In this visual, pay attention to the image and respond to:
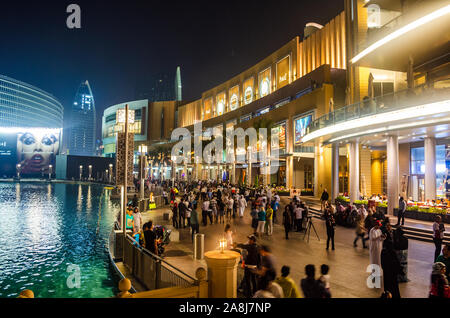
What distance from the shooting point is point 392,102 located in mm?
16250

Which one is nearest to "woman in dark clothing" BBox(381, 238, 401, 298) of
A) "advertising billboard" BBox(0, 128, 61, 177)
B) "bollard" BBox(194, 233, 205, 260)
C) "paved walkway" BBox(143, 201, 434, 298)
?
"paved walkway" BBox(143, 201, 434, 298)

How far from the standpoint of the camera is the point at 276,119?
147 feet

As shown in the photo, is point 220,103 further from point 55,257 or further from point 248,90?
point 55,257

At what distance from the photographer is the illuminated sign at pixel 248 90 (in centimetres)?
5872

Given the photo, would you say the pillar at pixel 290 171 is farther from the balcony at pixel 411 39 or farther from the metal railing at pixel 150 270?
the metal railing at pixel 150 270

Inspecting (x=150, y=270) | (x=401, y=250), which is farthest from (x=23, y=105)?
(x=401, y=250)

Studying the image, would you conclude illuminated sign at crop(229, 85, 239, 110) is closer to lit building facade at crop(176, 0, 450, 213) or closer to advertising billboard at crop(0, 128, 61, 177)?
lit building facade at crop(176, 0, 450, 213)

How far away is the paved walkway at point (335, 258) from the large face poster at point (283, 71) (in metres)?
35.4

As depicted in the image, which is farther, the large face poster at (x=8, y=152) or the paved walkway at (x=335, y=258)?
the large face poster at (x=8, y=152)

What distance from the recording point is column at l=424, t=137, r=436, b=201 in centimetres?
2022

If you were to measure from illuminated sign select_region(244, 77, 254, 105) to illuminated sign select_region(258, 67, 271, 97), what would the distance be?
357 centimetres

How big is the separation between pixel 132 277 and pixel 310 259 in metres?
5.73

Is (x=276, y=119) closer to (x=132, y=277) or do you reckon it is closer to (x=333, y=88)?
(x=333, y=88)

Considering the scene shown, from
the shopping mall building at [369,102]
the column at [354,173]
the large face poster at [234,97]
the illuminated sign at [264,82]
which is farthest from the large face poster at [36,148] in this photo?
the column at [354,173]
